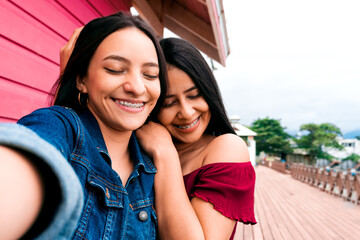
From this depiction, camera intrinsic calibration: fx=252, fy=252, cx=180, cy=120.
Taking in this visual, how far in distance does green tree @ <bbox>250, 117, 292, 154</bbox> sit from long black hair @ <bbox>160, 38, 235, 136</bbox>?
54043 mm

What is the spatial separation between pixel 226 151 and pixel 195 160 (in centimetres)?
24

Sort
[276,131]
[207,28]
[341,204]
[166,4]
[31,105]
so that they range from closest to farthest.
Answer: [31,105] → [207,28] → [166,4] → [341,204] → [276,131]

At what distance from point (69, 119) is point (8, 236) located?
1.48 feet

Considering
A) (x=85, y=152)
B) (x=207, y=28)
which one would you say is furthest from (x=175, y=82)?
(x=207, y=28)

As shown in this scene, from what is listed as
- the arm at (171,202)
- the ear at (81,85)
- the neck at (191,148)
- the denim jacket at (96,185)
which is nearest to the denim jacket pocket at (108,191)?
the denim jacket at (96,185)

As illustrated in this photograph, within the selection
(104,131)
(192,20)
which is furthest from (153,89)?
(192,20)

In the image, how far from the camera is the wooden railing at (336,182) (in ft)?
31.1

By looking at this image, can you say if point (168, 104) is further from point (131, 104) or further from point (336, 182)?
point (336, 182)

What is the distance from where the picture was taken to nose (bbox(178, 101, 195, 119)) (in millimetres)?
1432

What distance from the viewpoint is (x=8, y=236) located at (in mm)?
383

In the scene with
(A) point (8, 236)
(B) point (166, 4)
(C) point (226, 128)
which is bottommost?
(A) point (8, 236)

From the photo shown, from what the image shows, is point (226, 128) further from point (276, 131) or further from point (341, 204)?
point (276, 131)

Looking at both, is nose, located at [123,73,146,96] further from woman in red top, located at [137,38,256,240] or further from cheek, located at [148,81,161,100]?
woman in red top, located at [137,38,256,240]

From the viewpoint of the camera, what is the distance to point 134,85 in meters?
0.97
